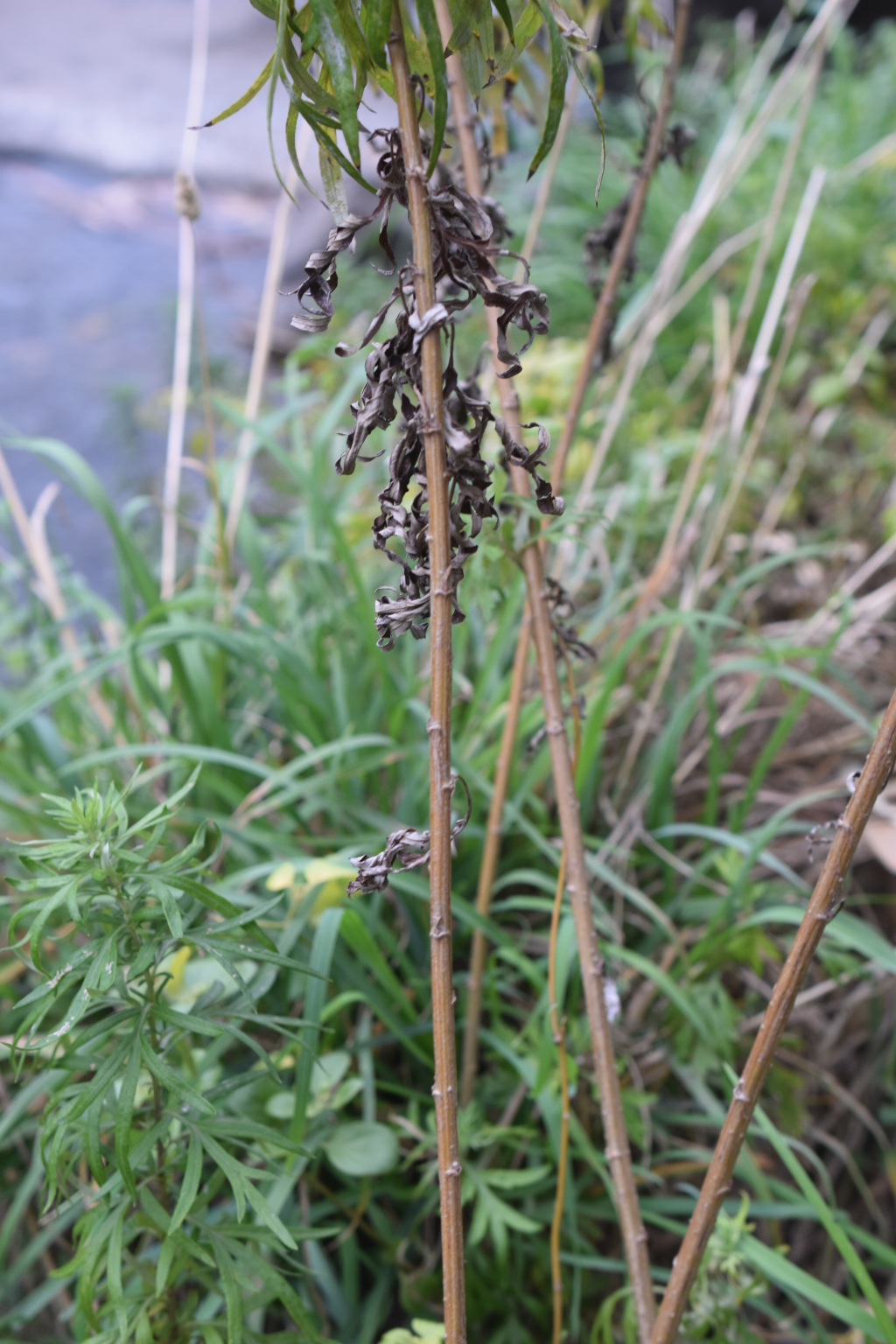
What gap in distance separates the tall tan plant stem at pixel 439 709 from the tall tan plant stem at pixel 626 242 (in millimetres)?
443

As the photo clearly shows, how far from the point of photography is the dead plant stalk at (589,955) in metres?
0.74

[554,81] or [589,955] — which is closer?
[554,81]

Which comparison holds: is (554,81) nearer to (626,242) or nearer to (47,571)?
(626,242)

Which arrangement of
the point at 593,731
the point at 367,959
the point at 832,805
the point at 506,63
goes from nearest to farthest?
1. the point at 506,63
2. the point at 367,959
3. the point at 593,731
4. the point at 832,805

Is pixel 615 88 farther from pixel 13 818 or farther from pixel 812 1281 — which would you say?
pixel 812 1281

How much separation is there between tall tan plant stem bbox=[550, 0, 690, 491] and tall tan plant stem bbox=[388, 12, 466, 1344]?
44cm

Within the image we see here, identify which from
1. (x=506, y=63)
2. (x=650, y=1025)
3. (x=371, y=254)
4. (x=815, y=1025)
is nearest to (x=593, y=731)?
(x=650, y=1025)

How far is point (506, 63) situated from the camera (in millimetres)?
532

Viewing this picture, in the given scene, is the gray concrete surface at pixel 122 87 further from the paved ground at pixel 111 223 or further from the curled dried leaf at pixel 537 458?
the curled dried leaf at pixel 537 458

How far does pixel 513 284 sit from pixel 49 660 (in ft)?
4.51

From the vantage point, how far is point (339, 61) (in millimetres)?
481

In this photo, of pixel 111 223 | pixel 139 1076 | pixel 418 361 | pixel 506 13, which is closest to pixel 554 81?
pixel 506 13

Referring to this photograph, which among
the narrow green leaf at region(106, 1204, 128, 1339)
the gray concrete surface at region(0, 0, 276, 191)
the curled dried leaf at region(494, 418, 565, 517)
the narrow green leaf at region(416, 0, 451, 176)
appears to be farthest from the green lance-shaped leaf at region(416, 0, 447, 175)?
the gray concrete surface at region(0, 0, 276, 191)

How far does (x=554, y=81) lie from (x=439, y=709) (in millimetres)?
347
